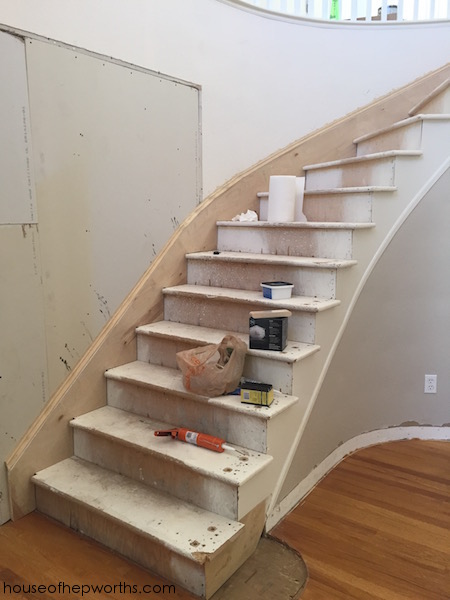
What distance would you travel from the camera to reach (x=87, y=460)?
2.10 m

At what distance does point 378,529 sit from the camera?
6.22ft

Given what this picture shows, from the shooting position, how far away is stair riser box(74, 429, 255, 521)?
1661 millimetres

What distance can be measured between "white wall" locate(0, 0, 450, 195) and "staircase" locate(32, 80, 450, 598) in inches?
21.9

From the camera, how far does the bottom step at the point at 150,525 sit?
1.54m

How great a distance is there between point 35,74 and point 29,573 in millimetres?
1811

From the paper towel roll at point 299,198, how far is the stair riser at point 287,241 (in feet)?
0.67

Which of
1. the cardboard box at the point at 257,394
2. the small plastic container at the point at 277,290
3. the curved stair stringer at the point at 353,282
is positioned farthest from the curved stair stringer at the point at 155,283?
Result: the curved stair stringer at the point at 353,282

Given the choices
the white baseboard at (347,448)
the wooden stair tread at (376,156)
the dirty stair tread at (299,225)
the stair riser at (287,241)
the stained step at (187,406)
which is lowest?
the white baseboard at (347,448)

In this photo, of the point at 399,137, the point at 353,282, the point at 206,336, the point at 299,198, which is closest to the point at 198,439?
the point at 206,336

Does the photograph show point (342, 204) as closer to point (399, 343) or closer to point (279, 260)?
point (279, 260)

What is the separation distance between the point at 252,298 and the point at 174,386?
52 centimetres

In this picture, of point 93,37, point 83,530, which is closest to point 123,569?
point 83,530

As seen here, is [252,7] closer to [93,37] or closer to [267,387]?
[93,37]

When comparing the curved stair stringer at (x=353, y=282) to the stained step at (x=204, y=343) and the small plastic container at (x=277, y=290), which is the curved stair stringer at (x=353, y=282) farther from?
the small plastic container at (x=277, y=290)
